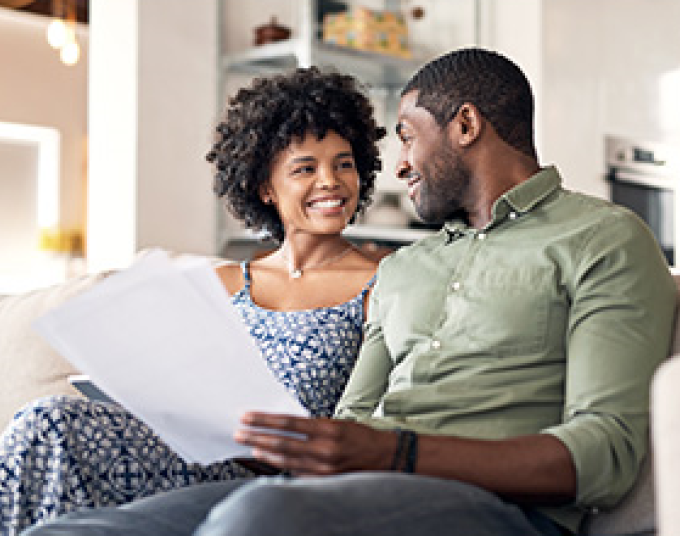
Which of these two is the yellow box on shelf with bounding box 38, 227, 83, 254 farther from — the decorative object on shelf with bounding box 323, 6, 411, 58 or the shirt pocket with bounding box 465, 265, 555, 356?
the shirt pocket with bounding box 465, 265, 555, 356

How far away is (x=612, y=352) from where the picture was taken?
3.97ft

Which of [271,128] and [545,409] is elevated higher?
[271,128]

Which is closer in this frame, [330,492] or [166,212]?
[330,492]

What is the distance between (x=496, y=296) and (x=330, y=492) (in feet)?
1.60

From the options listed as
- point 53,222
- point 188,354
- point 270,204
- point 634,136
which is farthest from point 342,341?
point 53,222

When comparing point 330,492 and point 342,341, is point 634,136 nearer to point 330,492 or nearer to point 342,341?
point 342,341

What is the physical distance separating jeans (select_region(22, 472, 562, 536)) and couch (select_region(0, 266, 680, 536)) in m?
0.10

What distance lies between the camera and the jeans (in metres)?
0.94

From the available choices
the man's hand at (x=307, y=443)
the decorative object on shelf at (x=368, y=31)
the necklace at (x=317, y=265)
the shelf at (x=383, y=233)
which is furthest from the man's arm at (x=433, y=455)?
the decorative object on shelf at (x=368, y=31)

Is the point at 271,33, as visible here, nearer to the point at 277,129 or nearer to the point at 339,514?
the point at 277,129

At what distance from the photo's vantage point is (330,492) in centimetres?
98

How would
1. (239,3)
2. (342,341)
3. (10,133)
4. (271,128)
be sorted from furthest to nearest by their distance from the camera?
(10,133), (239,3), (271,128), (342,341)

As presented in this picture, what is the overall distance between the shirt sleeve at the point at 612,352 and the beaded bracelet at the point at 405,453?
16 cm

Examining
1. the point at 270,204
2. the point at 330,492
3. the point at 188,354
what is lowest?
the point at 330,492
